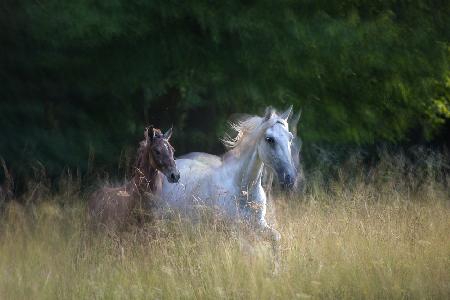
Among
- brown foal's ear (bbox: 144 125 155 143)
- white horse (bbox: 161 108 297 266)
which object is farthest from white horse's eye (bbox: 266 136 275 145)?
brown foal's ear (bbox: 144 125 155 143)

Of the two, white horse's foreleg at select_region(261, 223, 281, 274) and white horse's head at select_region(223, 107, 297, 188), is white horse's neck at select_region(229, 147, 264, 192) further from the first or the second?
white horse's foreleg at select_region(261, 223, 281, 274)

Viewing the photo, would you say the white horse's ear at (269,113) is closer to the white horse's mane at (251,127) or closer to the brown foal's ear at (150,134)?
the white horse's mane at (251,127)

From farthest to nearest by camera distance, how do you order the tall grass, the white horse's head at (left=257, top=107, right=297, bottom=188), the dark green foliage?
the dark green foliage → the white horse's head at (left=257, top=107, right=297, bottom=188) → the tall grass

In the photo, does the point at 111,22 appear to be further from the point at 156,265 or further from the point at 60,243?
the point at 156,265

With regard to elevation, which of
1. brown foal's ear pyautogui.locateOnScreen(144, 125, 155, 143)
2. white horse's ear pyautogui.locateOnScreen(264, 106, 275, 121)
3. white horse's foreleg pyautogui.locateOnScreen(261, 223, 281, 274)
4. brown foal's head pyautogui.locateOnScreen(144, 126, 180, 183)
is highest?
white horse's ear pyautogui.locateOnScreen(264, 106, 275, 121)

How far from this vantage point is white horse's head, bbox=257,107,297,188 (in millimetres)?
7879

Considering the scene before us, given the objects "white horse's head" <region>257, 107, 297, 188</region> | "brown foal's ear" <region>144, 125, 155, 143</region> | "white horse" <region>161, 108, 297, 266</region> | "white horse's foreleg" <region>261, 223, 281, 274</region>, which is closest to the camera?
"white horse's foreleg" <region>261, 223, 281, 274</region>

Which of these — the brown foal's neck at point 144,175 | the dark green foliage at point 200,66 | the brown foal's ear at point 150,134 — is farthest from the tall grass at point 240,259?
the dark green foliage at point 200,66

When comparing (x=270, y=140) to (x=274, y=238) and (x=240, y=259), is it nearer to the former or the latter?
(x=274, y=238)

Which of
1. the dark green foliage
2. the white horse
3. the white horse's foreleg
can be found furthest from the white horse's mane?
the dark green foliage

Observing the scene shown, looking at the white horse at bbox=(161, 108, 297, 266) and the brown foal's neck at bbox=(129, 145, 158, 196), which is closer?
the white horse at bbox=(161, 108, 297, 266)

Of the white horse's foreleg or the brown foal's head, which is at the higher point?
the brown foal's head

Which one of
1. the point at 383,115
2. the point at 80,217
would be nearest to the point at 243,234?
the point at 80,217

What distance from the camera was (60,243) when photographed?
8.40m
